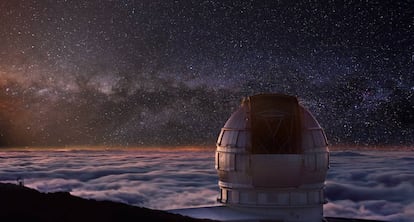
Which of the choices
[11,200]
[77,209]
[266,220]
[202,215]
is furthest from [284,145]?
[11,200]

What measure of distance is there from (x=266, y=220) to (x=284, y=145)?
11.6ft

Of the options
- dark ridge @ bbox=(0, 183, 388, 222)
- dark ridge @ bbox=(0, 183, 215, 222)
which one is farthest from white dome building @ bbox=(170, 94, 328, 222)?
dark ridge @ bbox=(0, 183, 215, 222)

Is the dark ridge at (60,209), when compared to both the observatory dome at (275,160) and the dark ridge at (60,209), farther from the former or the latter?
the observatory dome at (275,160)

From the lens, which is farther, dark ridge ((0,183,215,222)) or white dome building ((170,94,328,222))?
white dome building ((170,94,328,222))

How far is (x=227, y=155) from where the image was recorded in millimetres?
25578

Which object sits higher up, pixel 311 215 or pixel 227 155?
pixel 227 155

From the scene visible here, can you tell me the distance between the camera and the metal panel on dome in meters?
24.3

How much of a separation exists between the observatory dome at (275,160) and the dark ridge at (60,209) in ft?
11.2

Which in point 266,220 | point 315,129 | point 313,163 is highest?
point 315,129

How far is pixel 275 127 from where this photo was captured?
24.5 meters

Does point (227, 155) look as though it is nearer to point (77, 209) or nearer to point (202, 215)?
point (202, 215)

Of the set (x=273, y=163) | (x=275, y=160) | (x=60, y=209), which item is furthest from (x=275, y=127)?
(x=60, y=209)

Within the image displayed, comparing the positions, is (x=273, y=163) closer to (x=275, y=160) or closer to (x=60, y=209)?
(x=275, y=160)

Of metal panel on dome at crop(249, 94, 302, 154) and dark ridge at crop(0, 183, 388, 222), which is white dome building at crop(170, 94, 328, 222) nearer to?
metal panel on dome at crop(249, 94, 302, 154)
